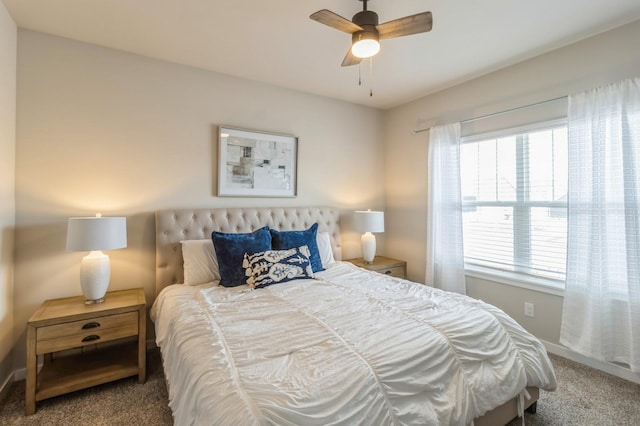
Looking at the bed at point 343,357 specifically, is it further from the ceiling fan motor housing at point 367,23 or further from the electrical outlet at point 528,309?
the ceiling fan motor housing at point 367,23

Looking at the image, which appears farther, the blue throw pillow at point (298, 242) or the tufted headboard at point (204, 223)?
the blue throw pillow at point (298, 242)

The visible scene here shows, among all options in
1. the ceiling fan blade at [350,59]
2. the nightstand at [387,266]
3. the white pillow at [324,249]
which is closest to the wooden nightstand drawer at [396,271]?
the nightstand at [387,266]

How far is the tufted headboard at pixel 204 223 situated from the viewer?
265 centimetres

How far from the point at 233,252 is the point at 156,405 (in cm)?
114

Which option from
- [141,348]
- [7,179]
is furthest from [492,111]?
[7,179]

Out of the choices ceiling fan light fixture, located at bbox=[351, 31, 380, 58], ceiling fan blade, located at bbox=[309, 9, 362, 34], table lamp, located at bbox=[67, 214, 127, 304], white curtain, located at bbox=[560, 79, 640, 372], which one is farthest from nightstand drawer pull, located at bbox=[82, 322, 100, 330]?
white curtain, located at bbox=[560, 79, 640, 372]

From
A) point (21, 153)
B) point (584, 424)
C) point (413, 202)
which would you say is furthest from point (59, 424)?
point (413, 202)

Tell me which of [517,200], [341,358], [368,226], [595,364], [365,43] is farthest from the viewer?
[368,226]

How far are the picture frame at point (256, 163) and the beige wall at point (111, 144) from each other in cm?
9

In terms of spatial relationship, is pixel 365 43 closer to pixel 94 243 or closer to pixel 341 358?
pixel 341 358

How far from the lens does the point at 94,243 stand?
82.5 inches

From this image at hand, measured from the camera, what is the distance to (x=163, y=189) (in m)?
2.78

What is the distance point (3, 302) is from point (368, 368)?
2535mm

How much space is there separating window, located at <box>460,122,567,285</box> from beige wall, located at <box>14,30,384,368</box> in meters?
2.08
